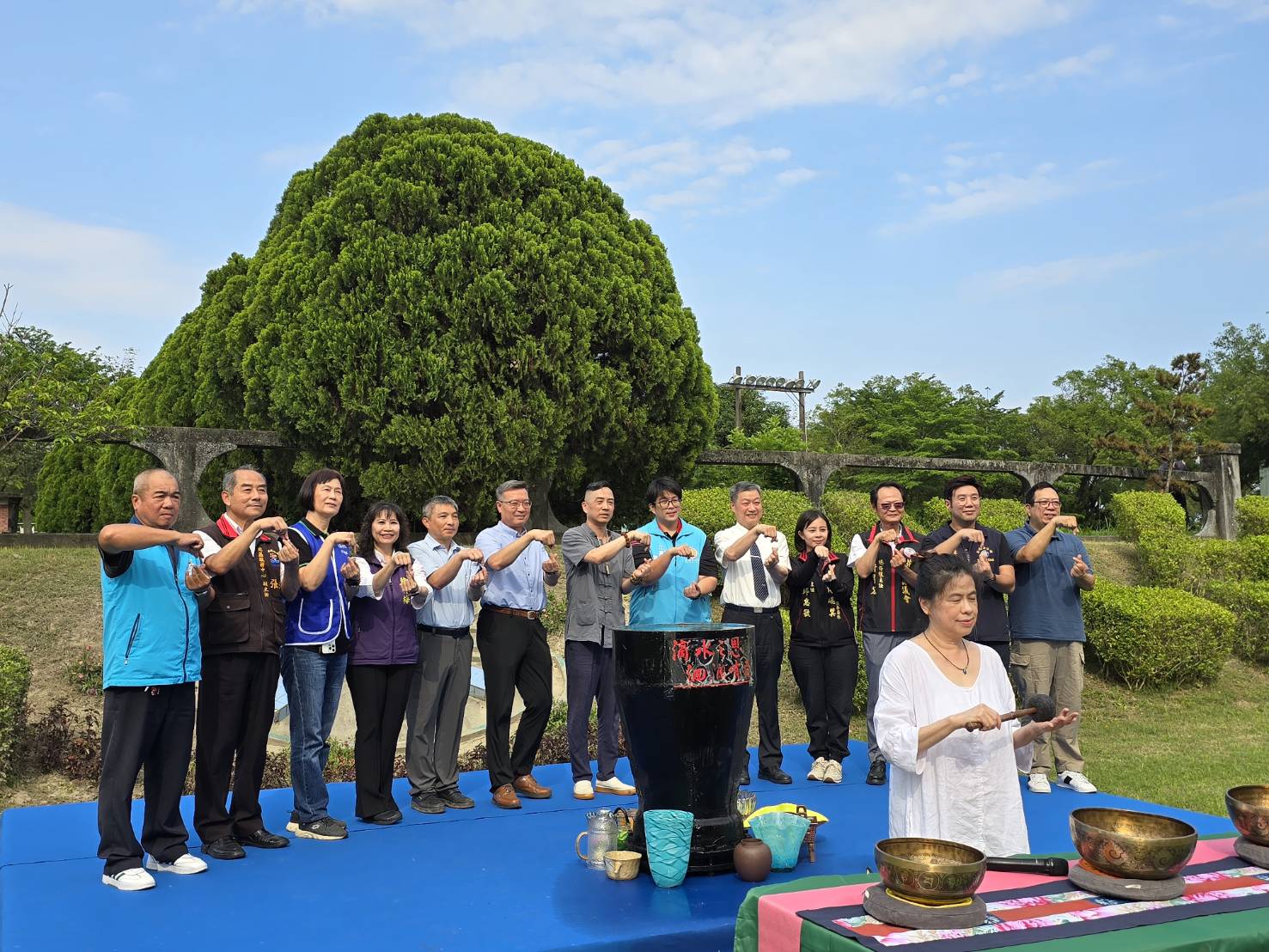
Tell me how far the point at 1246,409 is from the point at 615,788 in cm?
2658

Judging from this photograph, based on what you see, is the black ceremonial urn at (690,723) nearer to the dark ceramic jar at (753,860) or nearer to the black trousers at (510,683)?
the dark ceramic jar at (753,860)

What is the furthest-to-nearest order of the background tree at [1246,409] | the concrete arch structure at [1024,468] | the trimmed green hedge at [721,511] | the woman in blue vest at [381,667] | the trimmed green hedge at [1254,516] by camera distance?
the background tree at [1246,409], the concrete arch structure at [1024,468], the trimmed green hedge at [1254,516], the trimmed green hedge at [721,511], the woman in blue vest at [381,667]

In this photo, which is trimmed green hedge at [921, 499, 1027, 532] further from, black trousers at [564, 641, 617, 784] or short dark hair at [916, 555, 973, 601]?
short dark hair at [916, 555, 973, 601]

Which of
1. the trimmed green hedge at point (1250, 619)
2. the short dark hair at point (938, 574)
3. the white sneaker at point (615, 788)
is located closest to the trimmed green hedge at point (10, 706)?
the white sneaker at point (615, 788)

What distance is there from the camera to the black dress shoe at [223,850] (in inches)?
173

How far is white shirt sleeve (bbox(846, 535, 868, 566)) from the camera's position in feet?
19.6

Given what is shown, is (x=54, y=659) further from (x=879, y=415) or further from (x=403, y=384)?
(x=879, y=415)

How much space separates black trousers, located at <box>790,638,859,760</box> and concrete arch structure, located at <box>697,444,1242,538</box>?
8.81 metres

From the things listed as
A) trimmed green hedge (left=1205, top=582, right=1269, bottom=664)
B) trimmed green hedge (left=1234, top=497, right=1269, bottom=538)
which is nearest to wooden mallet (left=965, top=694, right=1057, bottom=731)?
trimmed green hedge (left=1205, top=582, right=1269, bottom=664)

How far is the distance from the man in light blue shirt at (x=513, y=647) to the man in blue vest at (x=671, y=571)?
0.53 metres

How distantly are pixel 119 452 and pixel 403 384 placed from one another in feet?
24.2

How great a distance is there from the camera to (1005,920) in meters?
2.32

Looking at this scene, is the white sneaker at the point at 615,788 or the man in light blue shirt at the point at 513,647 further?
the white sneaker at the point at 615,788

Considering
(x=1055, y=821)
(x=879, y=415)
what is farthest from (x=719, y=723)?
(x=879, y=415)
